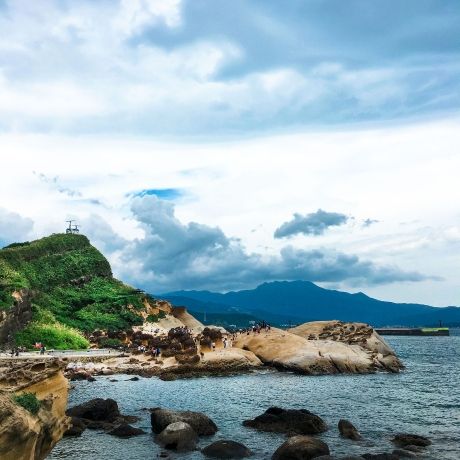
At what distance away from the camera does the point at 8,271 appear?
9912 centimetres

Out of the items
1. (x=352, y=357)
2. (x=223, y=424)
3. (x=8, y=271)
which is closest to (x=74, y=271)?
(x=8, y=271)

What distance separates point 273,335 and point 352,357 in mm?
13635

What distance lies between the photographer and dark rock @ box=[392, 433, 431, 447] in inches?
1340

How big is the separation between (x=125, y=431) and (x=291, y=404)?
59.9 ft

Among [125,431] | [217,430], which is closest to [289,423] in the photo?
[217,430]

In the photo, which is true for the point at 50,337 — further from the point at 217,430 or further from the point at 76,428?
the point at 217,430

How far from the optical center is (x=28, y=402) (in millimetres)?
20812

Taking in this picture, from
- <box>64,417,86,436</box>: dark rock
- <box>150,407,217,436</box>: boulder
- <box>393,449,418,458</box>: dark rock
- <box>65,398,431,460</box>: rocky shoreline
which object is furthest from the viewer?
<box>150,407,217,436</box>: boulder

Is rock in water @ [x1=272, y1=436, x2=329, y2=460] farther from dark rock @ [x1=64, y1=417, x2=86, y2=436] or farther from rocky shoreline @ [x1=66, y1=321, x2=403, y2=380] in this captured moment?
rocky shoreline @ [x1=66, y1=321, x2=403, y2=380]

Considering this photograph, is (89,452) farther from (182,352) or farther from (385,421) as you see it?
(182,352)

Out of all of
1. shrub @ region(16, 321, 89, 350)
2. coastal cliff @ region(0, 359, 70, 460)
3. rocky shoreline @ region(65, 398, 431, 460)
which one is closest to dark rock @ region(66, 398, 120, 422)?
rocky shoreline @ region(65, 398, 431, 460)

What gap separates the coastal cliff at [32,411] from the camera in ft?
59.1

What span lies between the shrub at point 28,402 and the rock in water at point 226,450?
44.1 ft

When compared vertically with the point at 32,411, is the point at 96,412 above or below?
below
